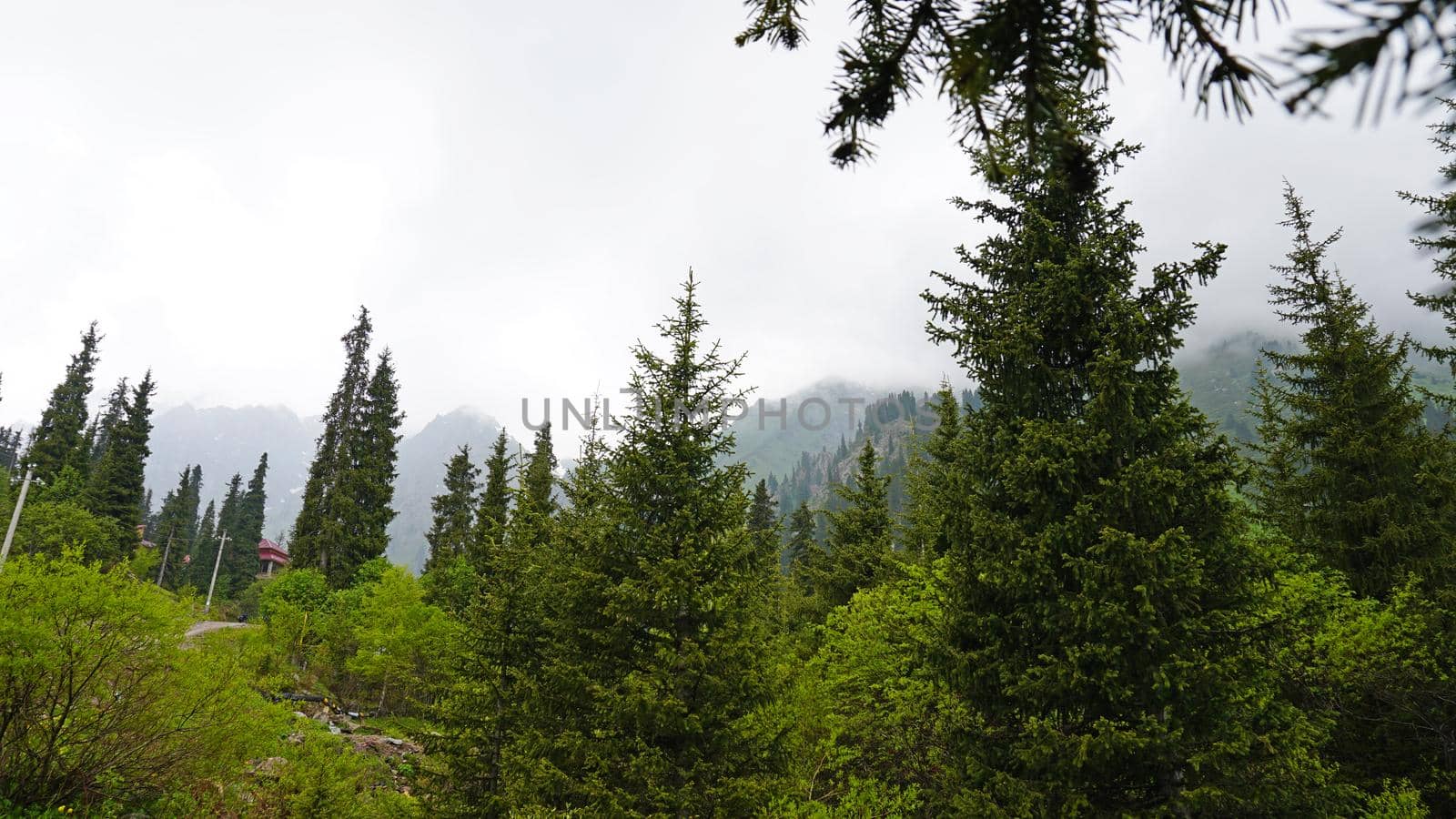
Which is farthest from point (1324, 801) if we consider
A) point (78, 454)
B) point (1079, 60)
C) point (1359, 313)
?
point (78, 454)

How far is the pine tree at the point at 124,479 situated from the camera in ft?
142

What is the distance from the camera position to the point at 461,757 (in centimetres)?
1340

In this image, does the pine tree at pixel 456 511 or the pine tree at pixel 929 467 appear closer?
the pine tree at pixel 929 467

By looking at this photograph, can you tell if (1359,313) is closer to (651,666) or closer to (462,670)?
(651,666)

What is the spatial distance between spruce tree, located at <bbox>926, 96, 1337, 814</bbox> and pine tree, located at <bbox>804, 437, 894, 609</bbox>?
12.6 m

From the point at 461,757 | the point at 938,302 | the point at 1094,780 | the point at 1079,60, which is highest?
the point at 938,302

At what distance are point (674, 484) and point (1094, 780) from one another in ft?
23.4

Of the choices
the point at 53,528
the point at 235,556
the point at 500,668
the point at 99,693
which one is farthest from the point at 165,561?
the point at 500,668

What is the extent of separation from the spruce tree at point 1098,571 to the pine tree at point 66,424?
65.2 metres

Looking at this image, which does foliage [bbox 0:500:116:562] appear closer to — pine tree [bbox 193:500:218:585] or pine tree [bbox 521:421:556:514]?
pine tree [bbox 521:421:556:514]

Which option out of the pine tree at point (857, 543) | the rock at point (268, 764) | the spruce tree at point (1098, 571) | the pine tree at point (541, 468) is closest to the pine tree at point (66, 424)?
the pine tree at point (541, 468)

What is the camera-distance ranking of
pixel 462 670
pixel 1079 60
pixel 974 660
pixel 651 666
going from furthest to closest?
pixel 462 670
pixel 651 666
pixel 974 660
pixel 1079 60

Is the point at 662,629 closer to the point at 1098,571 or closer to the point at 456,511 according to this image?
the point at 1098,571

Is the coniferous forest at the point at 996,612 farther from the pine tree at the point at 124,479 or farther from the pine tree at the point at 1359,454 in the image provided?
the pine tree at the point at 124,479
